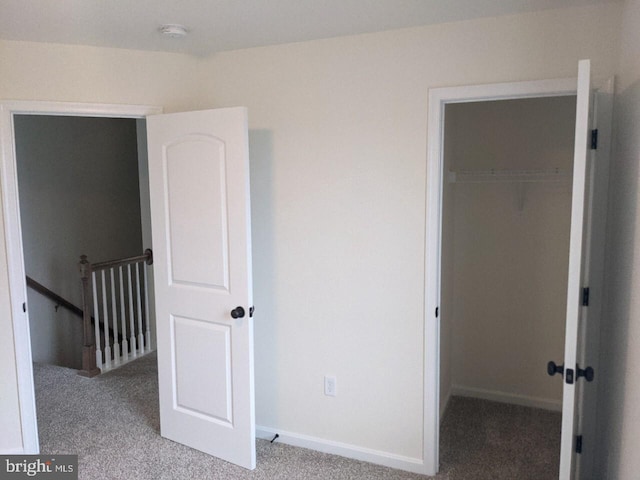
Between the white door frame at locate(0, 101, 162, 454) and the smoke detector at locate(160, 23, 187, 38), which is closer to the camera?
the smoke detector at locate(160, 23, 187, 38)

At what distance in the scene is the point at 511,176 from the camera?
3.34m

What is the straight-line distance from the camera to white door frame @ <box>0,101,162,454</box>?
8.74 ft

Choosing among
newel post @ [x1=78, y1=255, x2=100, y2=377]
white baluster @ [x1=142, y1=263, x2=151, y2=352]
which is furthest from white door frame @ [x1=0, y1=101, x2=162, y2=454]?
white baluster @ [x1=142, y1=263, x2=151, y2=352]

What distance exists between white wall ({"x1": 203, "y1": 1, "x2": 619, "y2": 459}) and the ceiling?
0.13 m

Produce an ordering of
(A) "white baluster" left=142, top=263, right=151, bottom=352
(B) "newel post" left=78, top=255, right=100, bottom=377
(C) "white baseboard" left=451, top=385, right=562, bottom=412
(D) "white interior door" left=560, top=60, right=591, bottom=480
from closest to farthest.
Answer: (D) "white interior door" left=560, top=60, right=591, bottom=480 → (C) "white baseboard" left=451, top=385, right=562, bottom=412 → (B) "newel post" left=78, top=255, right=100, bottom=377 → (A) "white baluster" left=142, top=263, right=151, bottom=352

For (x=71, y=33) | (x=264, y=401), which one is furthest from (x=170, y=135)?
(x=264, y=401)

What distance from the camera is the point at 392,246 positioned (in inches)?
104

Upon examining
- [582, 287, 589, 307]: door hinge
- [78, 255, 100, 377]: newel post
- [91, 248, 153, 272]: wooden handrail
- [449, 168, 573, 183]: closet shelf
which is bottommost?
[78, 255, 100, 377]: newel post

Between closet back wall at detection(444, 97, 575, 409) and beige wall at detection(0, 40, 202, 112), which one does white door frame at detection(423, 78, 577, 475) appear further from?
beige wall at detection(0, 40, 202, 112)

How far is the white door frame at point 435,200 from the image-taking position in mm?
2291

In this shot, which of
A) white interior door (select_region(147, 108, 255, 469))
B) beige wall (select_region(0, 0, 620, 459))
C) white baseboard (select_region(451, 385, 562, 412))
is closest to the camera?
beige wall (select_region(0, 0, 620, 459))

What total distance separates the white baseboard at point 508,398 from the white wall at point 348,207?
1.15 metres

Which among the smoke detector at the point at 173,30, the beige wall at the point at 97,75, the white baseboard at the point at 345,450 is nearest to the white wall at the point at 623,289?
the white baseboard at the point at 345,450

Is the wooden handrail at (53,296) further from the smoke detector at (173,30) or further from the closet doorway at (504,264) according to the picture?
the closet doorway at (504,264)
